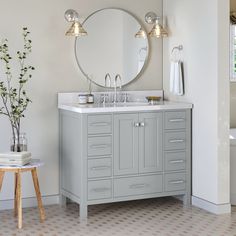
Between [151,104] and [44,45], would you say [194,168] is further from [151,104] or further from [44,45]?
[44,45]

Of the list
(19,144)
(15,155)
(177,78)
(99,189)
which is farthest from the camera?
(177,78)

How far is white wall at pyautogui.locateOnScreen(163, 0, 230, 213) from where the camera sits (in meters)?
5.13

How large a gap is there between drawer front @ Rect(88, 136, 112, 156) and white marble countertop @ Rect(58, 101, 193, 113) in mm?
244

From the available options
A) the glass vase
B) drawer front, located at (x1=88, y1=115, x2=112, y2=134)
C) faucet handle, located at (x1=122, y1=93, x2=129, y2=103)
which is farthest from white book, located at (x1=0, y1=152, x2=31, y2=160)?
faucet handle, located at (x1=122, y1=93, x2=129, y2=103)

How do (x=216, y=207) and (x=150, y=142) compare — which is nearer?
(x=216, y=207)

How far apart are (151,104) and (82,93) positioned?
2.23 ft

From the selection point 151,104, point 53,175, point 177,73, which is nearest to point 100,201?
point 53,175

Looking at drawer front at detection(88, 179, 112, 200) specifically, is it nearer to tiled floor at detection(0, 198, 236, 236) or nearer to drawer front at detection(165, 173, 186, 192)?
tiled floor at detection(0, 198, 236, 236)

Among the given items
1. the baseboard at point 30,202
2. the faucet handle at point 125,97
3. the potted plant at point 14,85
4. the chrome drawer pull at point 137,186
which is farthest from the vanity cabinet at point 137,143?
the potted plant at point 14,85

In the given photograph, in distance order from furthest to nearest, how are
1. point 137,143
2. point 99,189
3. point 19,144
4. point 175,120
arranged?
point 175,120, point 137,143, point 99,189, point 19,144

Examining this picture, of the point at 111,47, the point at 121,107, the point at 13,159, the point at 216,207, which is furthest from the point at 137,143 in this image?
the point at 13,159

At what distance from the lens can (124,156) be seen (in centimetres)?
529

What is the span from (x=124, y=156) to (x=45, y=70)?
1103mm

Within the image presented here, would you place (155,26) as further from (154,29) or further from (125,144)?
(125,144)
